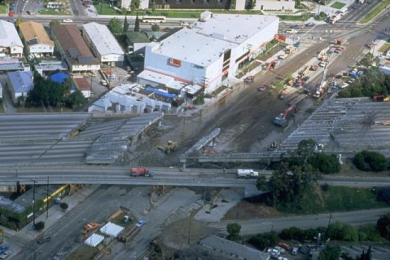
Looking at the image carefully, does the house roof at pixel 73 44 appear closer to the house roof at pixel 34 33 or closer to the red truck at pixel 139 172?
the house roof at pixel 34 33

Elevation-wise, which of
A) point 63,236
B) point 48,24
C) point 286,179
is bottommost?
point 63,236

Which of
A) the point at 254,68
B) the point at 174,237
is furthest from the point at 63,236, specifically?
the point at 254,68

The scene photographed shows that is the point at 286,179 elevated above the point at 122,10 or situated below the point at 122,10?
below

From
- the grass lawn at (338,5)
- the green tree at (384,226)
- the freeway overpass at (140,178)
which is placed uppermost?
the grass lawn at (338,5)

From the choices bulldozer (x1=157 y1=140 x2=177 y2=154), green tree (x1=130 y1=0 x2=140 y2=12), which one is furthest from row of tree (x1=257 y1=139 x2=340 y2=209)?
green tree (x1=130 y1=0 x2=140 y2=12)

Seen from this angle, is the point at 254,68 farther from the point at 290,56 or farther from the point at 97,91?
the point at 97,91

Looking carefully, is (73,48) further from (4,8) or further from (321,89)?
(321,89)

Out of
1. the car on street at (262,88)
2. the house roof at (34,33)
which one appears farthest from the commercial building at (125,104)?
the house roof at (34,33)
